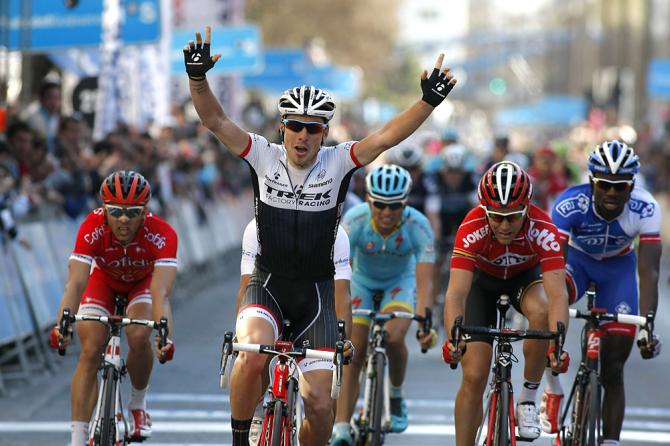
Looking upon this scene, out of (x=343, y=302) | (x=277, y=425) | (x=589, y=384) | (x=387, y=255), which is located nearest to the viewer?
(x=277, y=425)

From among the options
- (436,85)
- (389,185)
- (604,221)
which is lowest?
(604,221)

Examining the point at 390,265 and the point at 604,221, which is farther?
the point at 390,265

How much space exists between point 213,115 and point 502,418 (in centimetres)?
218

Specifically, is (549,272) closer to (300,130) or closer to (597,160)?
(597,160)

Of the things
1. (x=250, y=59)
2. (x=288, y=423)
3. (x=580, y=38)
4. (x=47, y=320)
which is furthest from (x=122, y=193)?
(x=580, y=38)

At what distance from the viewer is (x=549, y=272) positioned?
7871 millimetres

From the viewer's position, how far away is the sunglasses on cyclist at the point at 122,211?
8391 millimetres

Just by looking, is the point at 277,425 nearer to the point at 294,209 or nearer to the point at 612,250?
the point at 294,209

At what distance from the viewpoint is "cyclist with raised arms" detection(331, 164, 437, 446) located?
9695 mm

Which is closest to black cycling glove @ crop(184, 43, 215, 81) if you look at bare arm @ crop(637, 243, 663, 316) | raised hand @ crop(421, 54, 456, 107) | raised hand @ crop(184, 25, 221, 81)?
raised hand @ crop(184, 25, 221, 81)

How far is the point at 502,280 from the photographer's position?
27.7 ft

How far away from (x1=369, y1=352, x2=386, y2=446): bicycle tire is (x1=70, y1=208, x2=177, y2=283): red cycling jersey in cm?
162

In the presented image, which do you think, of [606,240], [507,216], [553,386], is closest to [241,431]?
[507,216]

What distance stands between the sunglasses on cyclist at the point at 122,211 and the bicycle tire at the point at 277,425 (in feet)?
6.46
